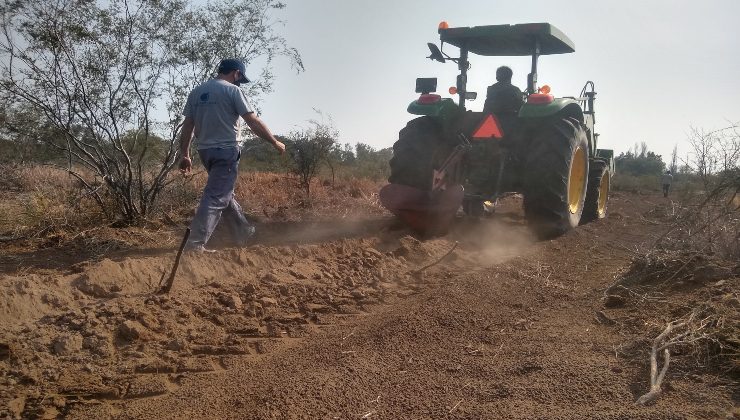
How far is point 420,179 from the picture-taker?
22.7ft

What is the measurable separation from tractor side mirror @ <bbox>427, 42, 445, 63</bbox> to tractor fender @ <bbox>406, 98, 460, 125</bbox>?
1.80 ft

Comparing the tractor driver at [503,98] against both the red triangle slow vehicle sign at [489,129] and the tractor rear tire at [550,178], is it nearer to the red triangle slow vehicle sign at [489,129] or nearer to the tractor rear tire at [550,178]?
the tractor rear tire at [550,178]

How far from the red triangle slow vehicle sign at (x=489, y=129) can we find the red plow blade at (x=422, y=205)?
0.64m

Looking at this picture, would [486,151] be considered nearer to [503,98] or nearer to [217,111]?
[503,98]

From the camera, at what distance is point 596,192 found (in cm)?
903

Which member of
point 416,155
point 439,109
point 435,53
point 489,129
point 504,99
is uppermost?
point 435,53

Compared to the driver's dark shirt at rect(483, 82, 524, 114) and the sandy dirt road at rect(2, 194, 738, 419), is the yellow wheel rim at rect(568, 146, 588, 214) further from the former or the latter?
the sandy dirt road at rect(2, 194, 738, 419)

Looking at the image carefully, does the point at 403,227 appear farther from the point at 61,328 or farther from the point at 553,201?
the point at 61,328

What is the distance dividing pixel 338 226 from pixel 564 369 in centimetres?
437

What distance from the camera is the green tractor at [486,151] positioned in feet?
22.0

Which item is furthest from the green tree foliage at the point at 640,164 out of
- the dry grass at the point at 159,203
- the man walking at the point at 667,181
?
the dry grass at the point at 159,203

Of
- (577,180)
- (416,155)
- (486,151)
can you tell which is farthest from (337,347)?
(577,180)

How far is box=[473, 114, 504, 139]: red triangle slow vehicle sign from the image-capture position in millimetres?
6754

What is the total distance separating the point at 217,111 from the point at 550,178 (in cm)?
370
